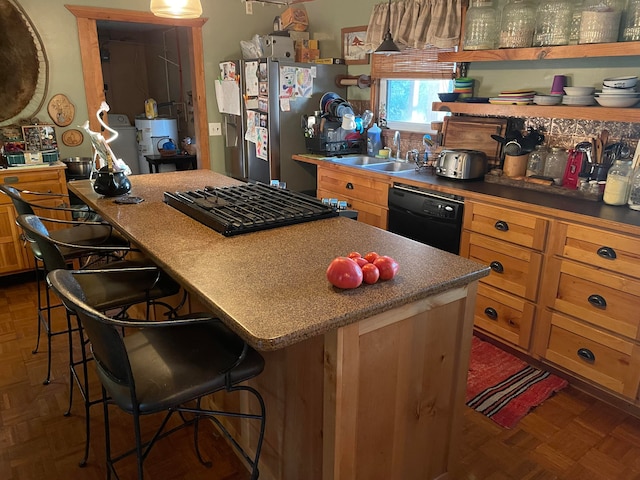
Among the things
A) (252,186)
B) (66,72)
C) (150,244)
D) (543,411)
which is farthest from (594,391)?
(66,72)

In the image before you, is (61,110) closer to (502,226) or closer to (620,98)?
(502,226)

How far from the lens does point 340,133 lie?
4137mm

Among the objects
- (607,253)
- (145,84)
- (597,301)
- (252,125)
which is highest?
(145,84)

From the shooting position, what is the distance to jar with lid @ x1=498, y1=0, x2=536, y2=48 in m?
2.74

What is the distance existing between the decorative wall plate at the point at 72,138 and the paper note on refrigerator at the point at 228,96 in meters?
1.31

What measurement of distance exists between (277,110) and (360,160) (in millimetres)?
827

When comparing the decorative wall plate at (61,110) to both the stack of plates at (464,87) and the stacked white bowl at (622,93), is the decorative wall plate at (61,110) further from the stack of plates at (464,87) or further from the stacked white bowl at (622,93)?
the stacked white bowl at (622,93)

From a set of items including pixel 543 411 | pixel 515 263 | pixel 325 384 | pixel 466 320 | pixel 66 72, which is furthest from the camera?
pixel 66 72

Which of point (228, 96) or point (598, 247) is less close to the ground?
point (228, 96)

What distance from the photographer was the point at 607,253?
2135 mm

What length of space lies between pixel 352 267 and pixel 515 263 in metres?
1.52

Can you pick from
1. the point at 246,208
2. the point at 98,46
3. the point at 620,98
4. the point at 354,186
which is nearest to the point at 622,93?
the point at 620,98

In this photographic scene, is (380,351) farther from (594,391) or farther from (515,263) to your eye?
(594,391)

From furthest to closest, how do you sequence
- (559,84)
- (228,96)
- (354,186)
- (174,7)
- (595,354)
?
(228,96), (354,186), (559,84), (174,7), (595,354)
